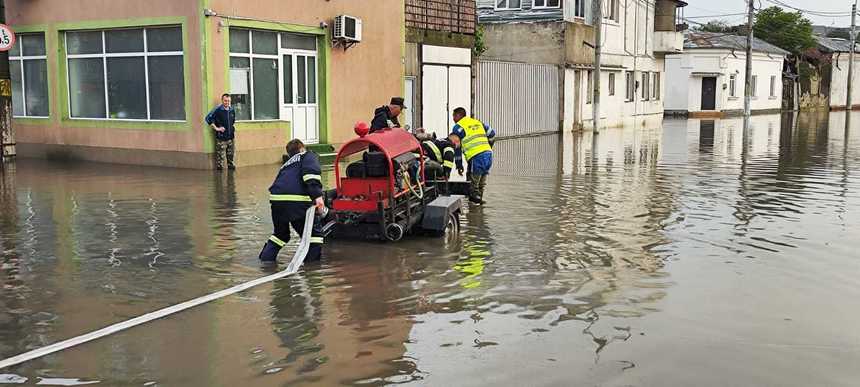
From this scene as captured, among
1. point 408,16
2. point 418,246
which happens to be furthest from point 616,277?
point 408,16

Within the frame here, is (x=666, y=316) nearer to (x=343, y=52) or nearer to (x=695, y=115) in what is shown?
(x=343, y=52)

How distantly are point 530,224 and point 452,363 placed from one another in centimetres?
563

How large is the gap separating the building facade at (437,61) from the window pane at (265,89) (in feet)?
15.0

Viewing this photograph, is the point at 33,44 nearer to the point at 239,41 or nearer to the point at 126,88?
the point at 126,88

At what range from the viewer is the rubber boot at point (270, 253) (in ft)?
28.3

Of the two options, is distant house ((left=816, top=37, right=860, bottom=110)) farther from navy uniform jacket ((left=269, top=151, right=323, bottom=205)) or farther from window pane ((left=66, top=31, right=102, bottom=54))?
navy uniform jacket ((left=269, top=151, right=323, bottom=205))

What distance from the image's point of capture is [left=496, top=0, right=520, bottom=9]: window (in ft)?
115

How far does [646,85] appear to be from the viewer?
A: 143ft

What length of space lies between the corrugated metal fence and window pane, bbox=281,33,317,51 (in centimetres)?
873

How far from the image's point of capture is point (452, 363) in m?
5.56

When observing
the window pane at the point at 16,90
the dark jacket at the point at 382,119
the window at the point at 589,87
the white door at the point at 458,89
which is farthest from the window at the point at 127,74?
the window at the point at 589,87

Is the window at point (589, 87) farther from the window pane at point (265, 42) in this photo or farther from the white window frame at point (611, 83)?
the window pane at point (265, 42)

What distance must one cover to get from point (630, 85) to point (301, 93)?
24.3 metres

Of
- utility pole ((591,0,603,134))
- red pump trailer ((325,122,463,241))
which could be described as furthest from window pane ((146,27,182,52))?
utility pole ((591,0,603,134))
